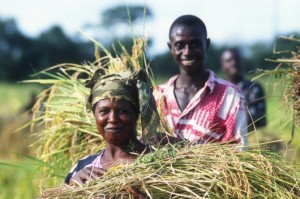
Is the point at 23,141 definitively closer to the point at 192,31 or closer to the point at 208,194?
the point at 192,31

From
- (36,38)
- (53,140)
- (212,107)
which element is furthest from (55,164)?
(36,38)

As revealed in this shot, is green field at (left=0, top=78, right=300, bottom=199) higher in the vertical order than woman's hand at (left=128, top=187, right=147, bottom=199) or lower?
lower

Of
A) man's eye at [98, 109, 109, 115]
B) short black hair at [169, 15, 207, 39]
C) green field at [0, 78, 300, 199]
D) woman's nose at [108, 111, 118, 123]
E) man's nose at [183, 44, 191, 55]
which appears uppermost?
short black hair at [169, 15, 207, 39]

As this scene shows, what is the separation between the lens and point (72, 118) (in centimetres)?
581

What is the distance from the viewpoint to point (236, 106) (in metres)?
5.20

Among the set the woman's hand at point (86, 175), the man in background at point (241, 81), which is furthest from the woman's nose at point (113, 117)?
the man in background at point (241, 81)

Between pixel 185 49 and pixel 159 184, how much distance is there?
5.44 ft

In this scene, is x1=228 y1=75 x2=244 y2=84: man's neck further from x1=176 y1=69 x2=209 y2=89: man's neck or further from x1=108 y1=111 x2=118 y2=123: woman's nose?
x1=108 y1=111 x2=118 y2=123: woman's nose

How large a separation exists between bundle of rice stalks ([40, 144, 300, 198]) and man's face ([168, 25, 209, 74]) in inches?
49.1

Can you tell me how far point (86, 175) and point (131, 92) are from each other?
1.93ft

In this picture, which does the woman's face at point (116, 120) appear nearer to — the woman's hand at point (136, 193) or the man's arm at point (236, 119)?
the woman's hand at point (136, 193)

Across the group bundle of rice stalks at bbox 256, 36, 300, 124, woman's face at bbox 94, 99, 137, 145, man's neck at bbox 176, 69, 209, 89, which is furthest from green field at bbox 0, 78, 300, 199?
woman's face at bbox 94, 99, 137, 145

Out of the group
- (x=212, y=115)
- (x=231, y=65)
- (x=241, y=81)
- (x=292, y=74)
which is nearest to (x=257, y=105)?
(x=241, y=81)

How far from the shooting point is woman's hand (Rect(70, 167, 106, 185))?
4.00 metres
